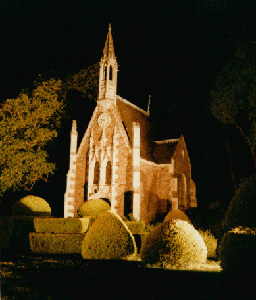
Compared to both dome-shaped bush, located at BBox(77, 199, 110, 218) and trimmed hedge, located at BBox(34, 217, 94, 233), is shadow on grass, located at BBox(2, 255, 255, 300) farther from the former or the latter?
dome-shaped bush, located at BBox(77, 199, 110, 218)

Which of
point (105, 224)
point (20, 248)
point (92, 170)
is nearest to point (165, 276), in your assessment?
point (105, 224)

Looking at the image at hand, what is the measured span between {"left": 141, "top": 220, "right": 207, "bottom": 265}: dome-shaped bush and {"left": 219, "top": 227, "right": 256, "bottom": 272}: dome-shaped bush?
59.4 inches

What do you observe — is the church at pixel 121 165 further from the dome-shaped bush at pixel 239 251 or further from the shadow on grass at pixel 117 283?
the dome-shaped bush at pixel 239 251

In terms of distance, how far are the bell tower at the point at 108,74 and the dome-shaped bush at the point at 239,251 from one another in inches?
930

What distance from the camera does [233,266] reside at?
31.4ft

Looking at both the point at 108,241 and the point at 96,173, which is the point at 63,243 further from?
the point at 96,173

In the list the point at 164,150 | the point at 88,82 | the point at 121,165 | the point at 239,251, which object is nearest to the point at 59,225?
the point at 239,251

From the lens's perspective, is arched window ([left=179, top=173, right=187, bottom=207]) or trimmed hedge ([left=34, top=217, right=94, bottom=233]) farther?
arched window ([left=179, top=173, right=187, bottom=207])

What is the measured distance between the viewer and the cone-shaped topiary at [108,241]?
12859 millimetres

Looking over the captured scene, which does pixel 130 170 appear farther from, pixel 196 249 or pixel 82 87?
pixel 196 249

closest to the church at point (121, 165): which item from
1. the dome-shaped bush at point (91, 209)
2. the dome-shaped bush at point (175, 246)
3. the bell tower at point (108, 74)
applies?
the bell tower at point (108, 74)

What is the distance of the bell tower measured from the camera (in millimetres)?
32156

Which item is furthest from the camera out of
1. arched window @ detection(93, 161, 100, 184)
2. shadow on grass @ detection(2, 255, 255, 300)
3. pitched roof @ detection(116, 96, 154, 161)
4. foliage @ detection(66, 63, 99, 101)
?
foliage @ detection(66, 63, 99, 101)

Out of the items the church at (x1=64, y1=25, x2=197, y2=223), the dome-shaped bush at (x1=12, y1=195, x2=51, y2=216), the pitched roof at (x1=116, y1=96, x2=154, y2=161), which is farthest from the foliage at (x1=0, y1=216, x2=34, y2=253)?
the pitched roof at (x1=116, y1=96, x2=154, y2=161)
